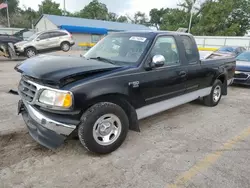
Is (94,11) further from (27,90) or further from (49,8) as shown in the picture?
(27,90)

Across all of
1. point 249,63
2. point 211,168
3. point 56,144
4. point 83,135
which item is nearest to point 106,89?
point 83,135

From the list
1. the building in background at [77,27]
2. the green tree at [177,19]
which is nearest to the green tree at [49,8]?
the building in background at [77,27]

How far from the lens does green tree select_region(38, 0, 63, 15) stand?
62.7 metres

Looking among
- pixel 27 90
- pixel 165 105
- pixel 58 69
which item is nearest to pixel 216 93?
pixel 165 105

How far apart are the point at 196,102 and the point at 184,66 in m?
2.06

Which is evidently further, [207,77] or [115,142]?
[207,77]

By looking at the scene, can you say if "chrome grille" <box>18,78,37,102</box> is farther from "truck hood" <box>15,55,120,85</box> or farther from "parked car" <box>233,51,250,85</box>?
"parked car" <box>233,51,250,85</box>

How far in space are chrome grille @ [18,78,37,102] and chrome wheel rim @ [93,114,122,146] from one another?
38.4 inches

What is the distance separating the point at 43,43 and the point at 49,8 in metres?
55.9

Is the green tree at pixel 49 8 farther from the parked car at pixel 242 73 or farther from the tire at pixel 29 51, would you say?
the parked car at pixel 242 73

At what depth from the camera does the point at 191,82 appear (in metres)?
4.46

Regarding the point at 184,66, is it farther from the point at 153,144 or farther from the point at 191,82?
the point at 153,144

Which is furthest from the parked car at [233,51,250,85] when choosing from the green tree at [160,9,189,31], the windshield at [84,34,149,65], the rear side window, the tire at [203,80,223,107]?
the green tree at [160,9,189,31]

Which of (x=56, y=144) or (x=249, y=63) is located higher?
(x=249, y=63)
